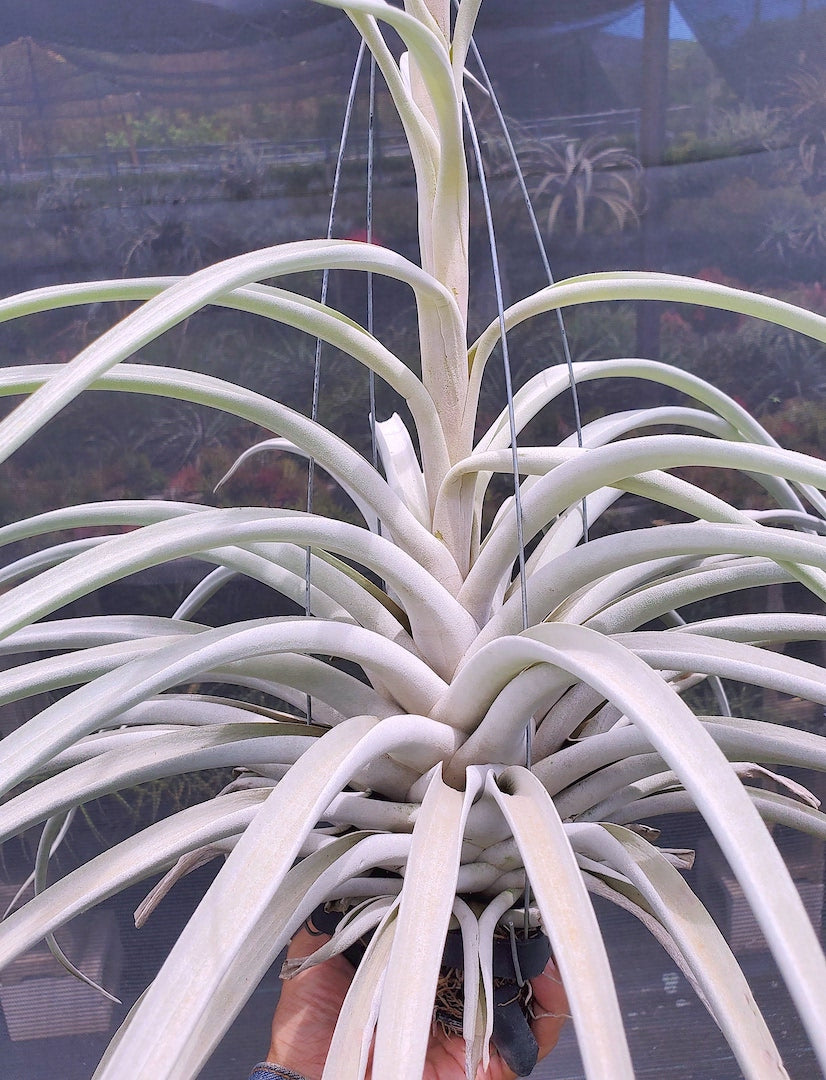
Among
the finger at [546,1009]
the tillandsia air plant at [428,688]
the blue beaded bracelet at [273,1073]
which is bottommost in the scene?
the finger at [546,1009]

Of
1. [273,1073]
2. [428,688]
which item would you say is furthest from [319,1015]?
[428,688]

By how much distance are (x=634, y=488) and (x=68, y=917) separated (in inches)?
12.3

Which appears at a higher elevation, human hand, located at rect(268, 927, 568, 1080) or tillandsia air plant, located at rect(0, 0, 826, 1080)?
tillandsia air plant, located at rect(0, 0, 826, 1080)

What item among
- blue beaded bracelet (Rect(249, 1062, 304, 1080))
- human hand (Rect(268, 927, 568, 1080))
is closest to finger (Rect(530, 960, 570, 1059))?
human hand (Rect(268, 927, 568, 1080))

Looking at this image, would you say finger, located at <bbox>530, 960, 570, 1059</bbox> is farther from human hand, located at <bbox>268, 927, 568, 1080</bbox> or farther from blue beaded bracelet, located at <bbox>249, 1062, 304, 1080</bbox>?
blue beaded bracelet, located at <bbox>249, 1062, 304, 1080</bbox>

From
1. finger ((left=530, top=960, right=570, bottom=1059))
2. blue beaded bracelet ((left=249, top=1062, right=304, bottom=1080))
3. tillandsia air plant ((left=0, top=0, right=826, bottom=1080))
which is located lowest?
finger ((left=530, top=960, right=570, bottom=1059))

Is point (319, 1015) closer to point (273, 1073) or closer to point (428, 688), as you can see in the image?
point (273, 1073)

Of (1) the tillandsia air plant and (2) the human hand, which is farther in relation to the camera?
(2) the human hand

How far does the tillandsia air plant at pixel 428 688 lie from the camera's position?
239 mm

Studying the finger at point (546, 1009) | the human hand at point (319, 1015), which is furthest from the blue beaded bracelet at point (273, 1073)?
the finger at point (546, 1009)

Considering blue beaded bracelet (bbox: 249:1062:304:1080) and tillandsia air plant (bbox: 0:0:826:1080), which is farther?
blue beaded bracelet (bbox: 249:1062:304:1080)

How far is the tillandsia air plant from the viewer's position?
239mm

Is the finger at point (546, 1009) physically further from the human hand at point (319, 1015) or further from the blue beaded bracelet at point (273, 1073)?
the blue beaded bracelet at point (273, 1073)

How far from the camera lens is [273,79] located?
38.4 inches
